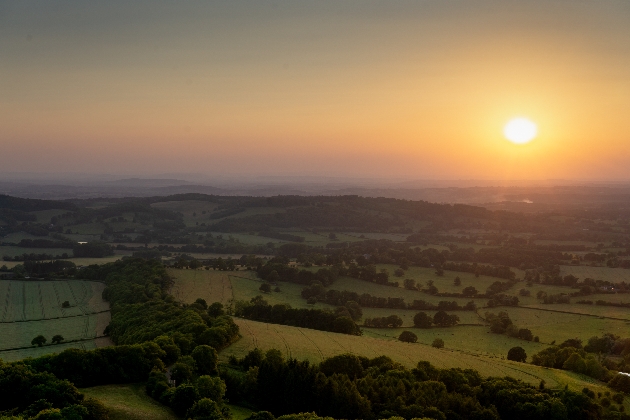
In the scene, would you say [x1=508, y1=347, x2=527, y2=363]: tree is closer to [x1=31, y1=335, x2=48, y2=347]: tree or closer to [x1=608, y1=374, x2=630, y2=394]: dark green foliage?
[x1=608, y1=374, x2=630, y2=394]: dark green foliage

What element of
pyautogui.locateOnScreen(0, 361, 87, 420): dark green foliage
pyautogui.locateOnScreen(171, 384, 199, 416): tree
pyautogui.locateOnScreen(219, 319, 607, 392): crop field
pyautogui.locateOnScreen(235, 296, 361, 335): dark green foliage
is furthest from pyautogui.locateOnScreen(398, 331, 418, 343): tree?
pyautogui.locateOnScreen(0, 361, 87, 420): dark green foliage

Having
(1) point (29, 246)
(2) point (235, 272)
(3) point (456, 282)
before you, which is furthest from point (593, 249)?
(1) point (29, 246)

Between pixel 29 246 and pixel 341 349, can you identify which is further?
pixel 29 246

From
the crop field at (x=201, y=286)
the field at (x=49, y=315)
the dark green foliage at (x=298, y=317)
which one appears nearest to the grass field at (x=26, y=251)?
the field at (x=49, y=315)

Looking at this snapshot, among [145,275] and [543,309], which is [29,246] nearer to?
[145,275]

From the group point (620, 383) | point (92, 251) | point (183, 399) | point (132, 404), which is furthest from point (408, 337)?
point (92, 251)

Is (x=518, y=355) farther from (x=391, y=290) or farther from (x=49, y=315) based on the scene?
(x=49, y=315)
